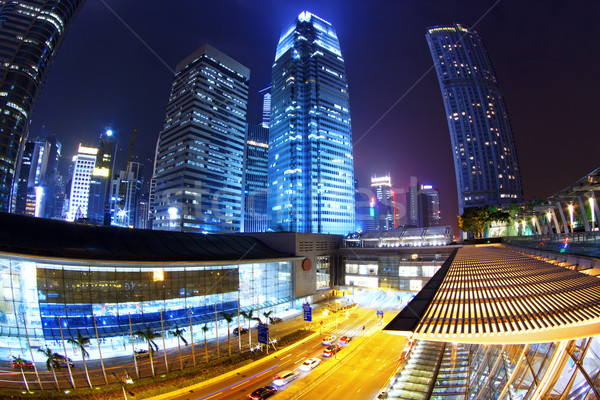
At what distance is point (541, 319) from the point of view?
7520 mm

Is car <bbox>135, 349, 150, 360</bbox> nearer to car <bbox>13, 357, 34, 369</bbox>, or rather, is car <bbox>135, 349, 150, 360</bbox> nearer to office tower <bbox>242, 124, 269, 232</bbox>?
car <bbox>13, 357, 34, 369</bbox>

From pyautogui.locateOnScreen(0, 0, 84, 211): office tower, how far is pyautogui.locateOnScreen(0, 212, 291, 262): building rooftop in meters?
65.8

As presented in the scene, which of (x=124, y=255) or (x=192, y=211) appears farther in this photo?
(x=192, y=211)

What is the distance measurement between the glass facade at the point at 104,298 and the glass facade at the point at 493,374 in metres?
25.0

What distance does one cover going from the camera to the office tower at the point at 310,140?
422 feet

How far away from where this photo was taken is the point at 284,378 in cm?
2775

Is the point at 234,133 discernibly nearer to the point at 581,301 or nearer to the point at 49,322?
the point at 49,322

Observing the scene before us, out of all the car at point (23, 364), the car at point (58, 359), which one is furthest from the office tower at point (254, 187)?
the car at point (58, 359)

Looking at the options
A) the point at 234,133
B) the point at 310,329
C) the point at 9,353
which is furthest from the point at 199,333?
the point at 234,133

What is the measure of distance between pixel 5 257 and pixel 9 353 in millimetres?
9783

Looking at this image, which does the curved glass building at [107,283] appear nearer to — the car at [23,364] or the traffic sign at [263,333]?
the car at [23,364]

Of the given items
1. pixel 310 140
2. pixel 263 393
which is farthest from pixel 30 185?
pixel 263 393

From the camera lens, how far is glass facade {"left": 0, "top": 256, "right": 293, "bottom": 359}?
30.2 m

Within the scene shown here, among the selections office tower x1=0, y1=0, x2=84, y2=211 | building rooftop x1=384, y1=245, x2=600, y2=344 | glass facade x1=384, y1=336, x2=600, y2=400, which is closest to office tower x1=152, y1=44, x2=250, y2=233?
office tower x1=0, y1=0, x2=84, y2=211
